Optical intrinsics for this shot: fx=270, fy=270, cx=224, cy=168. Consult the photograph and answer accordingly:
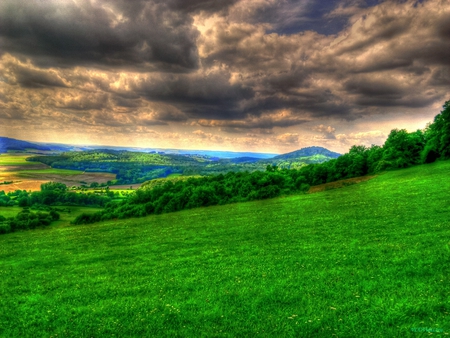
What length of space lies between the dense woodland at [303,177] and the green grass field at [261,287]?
59.2m

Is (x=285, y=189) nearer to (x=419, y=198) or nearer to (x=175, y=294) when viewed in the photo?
(x=419, y=198)

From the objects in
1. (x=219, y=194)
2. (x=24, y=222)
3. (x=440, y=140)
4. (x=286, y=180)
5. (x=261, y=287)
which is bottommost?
(x=24, y=222)

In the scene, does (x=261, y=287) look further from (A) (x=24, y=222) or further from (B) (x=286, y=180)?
(A) (x=24, y=222)

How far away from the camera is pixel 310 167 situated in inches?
4173

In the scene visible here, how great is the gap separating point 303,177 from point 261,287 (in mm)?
85505

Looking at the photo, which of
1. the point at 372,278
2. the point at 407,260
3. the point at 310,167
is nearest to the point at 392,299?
the point at 372,278

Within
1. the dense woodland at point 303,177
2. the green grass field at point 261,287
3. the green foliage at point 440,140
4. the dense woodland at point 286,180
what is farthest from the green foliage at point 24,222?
the green foliage at point 440,140

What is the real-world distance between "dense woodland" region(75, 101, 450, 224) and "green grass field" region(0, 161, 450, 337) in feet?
194

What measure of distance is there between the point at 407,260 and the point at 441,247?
343 cm

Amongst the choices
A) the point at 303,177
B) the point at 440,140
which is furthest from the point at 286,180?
the point at 440,140

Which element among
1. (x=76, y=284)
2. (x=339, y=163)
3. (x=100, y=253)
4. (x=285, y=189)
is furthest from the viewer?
(x=339, y=163)

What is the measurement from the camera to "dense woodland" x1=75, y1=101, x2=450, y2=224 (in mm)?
85938

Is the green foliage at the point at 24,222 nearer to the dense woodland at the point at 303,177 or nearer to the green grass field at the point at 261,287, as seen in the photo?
the dense woodland at the point at 303,177

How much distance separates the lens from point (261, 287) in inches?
Result: 643
